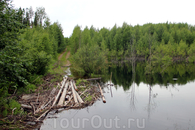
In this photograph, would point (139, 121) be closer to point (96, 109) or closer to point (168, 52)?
point (96, 109)

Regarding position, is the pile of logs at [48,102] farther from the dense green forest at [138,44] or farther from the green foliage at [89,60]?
the dense green forest at [138,44]

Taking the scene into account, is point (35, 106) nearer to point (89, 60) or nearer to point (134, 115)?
point (134, 115)

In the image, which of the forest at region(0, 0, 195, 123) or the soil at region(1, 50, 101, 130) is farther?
the soil at region(1, 50, 101, 130)

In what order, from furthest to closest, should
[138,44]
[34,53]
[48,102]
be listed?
[138,44], [34,53], [48,102]

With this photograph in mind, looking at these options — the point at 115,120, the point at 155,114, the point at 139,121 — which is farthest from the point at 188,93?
the point at 115,120

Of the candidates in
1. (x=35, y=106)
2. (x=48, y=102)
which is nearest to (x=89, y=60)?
(x=48, y=102)

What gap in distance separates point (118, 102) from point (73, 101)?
5023 millimetres

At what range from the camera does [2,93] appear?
1177 centimetres

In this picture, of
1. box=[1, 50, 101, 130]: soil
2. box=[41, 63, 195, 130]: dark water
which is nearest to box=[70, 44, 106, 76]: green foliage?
box=[1, 50, 101, 130]: soil

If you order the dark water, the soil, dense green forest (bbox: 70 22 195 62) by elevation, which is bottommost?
the dark water

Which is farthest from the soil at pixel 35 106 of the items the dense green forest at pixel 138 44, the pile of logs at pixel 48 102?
the dense green forest at pixel 138 44

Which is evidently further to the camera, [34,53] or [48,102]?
[34,53]

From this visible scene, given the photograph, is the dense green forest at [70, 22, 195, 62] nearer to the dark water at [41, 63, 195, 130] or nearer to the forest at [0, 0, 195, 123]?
the forest at [0, 0, 195, 123]

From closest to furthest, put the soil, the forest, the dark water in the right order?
1. the forest
2. the soil
3. the dark water
